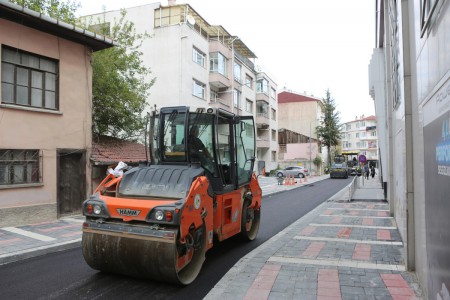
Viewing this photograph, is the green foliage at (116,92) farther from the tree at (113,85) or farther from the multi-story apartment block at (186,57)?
the multi-story apartment block at (186,57)

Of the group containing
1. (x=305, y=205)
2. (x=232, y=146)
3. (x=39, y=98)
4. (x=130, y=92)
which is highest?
(x=130, y=92)

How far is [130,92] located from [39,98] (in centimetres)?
499

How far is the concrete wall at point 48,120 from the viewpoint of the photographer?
10.2 metres

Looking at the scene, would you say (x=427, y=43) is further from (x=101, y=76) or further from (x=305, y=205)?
(x=101, y=76)

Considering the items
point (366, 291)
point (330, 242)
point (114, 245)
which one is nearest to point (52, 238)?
point (114, 245)

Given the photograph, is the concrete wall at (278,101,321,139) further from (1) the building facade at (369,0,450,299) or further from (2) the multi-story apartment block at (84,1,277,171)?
(1) the building facade at (369,0,450,299)

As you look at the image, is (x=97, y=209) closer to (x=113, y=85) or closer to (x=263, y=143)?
(x=113, y=85)

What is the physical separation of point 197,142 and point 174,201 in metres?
1.50

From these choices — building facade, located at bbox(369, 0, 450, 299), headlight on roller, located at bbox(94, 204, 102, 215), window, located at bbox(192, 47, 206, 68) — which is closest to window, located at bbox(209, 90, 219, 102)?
window, located at bbox(192, 47, 206, 68)

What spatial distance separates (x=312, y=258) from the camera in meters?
6.36

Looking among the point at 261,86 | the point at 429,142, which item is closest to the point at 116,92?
the point at 429,142

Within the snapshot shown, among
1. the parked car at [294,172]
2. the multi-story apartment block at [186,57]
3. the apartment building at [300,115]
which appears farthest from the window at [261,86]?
the apartment building at [300,115]

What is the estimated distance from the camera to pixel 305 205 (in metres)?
15.8

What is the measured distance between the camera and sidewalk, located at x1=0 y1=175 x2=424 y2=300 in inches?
187
